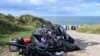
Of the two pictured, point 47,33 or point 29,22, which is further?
point 29,22

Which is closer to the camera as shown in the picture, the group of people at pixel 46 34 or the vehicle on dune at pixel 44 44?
the vehicle on dune at pixel 44 44

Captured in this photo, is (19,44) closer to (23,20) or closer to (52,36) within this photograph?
(52,36)

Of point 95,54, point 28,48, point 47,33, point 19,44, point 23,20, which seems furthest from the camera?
point 23,20

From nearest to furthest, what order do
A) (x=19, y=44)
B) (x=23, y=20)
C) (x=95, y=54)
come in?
(x=19, y=44)
(x=95, y=54)
(x=23, y=20)

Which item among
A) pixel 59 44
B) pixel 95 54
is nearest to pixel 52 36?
pixel 59 44

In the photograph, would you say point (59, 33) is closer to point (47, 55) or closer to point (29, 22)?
point (47, 55)

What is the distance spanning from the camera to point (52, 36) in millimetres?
17750

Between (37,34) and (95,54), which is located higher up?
(37,34)

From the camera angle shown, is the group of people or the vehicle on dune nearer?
the vehicle on dune

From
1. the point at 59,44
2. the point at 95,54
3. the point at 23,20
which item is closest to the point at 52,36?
the point at 59,44

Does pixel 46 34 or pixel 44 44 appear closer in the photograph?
pixel 44 44

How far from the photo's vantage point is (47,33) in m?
18.3

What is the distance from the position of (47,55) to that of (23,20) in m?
29.9

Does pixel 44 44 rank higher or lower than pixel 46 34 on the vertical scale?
lower
